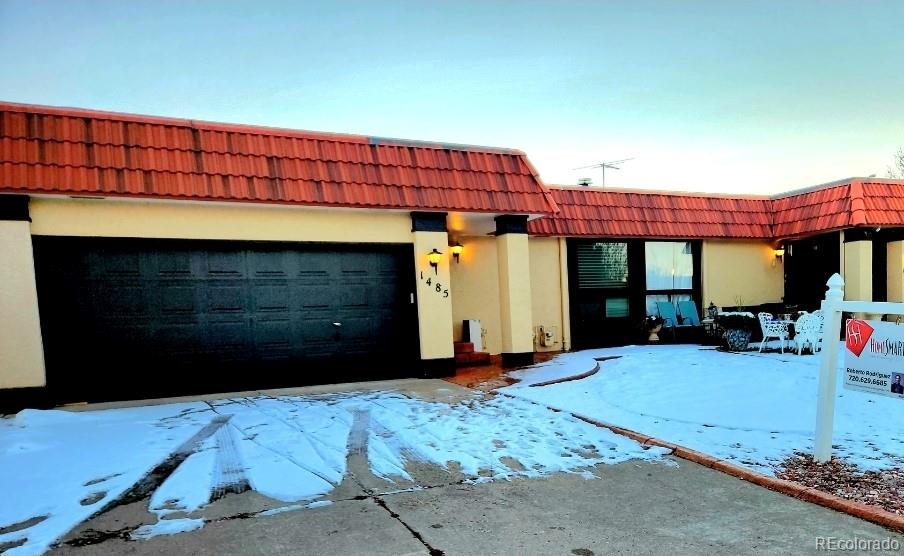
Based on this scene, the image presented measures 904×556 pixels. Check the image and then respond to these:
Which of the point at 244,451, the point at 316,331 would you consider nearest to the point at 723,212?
the point at 316,331

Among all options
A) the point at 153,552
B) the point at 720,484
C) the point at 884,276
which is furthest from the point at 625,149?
the point at 153,552

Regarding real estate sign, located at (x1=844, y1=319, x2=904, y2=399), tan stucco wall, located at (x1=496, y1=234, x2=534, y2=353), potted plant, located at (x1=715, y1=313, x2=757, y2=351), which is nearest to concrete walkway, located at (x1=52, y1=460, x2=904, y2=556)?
real estate sign, located at (x1=844, y1=319, x2=904, y2=399)

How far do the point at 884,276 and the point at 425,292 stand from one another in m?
12.7

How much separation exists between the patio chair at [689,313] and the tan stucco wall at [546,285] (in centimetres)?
358

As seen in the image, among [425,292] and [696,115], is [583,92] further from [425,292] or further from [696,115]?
[425,292]

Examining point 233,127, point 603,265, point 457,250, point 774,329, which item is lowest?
point 774,329

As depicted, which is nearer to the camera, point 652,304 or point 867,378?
point 867,378

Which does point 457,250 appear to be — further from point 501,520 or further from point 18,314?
point 501,520

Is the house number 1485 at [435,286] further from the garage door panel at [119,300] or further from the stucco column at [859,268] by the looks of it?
the stucco column at [859,268]

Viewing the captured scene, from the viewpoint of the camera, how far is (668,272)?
13555 millimetres

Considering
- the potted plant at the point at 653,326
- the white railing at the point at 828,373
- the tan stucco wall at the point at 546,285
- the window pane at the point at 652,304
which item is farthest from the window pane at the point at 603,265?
the white railing at the point at 828,373

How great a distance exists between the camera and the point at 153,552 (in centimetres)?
273

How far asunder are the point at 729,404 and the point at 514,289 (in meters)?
4.34

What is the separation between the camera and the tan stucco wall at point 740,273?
45.2 ft
